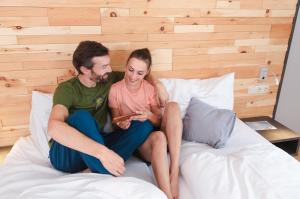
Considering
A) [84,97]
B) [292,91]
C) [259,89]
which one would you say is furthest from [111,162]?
[292,91]

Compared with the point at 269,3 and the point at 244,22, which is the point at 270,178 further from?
the point at 269,3

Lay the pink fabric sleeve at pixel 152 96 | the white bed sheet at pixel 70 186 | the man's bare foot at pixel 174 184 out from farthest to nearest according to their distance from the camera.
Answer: the pink fabric sleeve at pixel 152 96
the man's bare foot at pixel 174 184
the white bed sheet at pixel 70 186

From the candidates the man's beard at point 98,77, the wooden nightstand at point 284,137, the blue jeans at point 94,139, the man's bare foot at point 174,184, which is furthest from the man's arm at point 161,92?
the wooden nightstand at point 284,137

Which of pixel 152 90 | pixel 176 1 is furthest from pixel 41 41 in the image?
pixel 176 1

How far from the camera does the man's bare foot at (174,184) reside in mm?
1367

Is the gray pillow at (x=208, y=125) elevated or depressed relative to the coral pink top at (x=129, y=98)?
depressed

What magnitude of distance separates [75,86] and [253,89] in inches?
59.2

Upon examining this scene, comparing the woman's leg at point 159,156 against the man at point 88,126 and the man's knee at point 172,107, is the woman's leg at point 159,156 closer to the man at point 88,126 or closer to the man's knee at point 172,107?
the man at point 88,126

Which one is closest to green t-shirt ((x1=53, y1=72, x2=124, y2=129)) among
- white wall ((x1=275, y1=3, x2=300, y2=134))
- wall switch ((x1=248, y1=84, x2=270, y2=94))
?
wall switch ((x1=248, y1=84, x2=270, y2=94))

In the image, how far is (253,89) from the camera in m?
2.27

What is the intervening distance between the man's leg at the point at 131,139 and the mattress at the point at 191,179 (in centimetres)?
10

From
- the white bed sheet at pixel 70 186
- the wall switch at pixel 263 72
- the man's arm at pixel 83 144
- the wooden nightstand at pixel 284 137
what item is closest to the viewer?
the white bed sheet at pixel 70 186

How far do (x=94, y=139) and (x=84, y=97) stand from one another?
1.11ft

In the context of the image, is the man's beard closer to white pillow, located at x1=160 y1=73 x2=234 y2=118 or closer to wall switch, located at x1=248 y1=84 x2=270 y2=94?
white pillow, located at x1=160 y1=73 x2=234 y2=118
